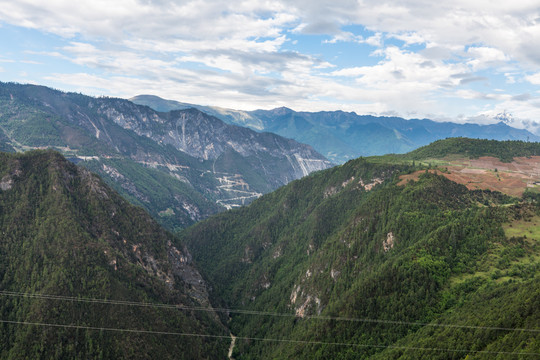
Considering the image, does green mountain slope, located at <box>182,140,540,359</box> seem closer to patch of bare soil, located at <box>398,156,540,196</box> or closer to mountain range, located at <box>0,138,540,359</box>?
mountain range, located at <box>0,138,540,359</box>

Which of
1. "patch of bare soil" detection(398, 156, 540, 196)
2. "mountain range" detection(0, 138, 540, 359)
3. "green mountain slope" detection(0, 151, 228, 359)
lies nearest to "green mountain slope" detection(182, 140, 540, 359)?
"mountain range" detection(0, 138, 540, 359)

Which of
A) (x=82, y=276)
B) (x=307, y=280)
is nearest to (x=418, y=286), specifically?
(x=307, y=280)

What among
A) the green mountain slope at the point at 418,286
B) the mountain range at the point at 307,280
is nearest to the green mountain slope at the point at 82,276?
the mountain range at the point at 307,280

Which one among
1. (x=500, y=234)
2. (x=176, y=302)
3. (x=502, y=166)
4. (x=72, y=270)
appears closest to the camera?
(x=500, y=234)

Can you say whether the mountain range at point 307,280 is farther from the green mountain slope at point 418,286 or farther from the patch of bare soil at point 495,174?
the patch of bare soil at point 495,174

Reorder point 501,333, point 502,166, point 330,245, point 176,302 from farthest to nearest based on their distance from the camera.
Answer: point 502,166 < point 330,245 < point 176,302 < point 501,333

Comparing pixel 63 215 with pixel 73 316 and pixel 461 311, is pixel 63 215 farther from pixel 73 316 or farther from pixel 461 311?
pixel 461 311

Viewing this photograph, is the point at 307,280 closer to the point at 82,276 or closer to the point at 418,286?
the point at 418,286

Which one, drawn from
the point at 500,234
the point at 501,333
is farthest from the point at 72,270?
the point at 500,234
